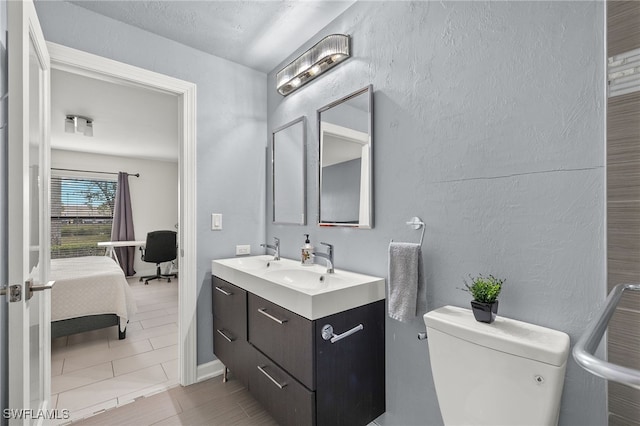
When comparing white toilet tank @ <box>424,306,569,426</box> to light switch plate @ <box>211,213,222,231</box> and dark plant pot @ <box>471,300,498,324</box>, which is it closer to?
dark plant pot @ <box>471,300,498,324</box>

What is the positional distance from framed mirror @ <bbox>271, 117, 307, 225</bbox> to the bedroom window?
16.1 ft

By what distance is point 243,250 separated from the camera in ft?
8.19

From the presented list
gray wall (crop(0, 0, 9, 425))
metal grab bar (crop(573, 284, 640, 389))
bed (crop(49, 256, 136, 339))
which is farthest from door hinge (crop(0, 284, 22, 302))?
bed (crop(49, 256, 136, 339))

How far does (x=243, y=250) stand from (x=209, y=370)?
940 mm

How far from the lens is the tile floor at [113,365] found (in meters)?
2.00

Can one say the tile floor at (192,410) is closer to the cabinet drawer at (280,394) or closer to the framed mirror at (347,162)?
the cabinet drawer at (280,394)

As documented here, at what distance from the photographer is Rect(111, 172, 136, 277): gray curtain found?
225 inches

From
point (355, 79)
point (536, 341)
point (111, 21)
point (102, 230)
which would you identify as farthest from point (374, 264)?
point (102, 230)

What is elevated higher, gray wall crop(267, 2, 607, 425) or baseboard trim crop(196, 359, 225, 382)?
gray wall crop(267, 2, 607, 425)

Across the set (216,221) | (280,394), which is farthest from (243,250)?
(280,394)

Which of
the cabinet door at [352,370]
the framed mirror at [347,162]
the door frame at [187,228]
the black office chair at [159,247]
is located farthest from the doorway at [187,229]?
the black office chair at [159,247]

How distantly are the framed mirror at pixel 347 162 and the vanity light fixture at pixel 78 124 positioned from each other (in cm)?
331

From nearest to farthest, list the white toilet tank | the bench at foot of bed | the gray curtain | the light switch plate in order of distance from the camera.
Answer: the white toilet tank, the light switch plate, the bench at foot of bed, the gray curtain

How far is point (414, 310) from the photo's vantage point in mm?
1336
